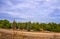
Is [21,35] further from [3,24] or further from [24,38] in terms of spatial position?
[3,24]

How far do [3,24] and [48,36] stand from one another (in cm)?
635

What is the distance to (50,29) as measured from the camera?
56.6 ft

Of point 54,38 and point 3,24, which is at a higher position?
point 3,24

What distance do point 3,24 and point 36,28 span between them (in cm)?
353

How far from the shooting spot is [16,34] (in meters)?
12.6

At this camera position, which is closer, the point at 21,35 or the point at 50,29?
the point at 21,35

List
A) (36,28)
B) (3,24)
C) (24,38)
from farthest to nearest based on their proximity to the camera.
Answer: (3,24), (36,28), (24,38)

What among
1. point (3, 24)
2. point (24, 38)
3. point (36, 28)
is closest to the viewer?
point (24, 38)

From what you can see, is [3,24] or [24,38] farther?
[3,24]

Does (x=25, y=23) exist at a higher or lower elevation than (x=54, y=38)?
higher

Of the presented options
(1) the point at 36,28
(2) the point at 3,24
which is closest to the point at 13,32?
(1) the point at 36,28

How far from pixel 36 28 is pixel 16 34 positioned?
4.38 m

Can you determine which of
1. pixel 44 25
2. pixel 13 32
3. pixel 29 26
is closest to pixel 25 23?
pixel 29 26

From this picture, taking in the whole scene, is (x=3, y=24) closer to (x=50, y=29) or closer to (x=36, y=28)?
(x=36, y=28)
